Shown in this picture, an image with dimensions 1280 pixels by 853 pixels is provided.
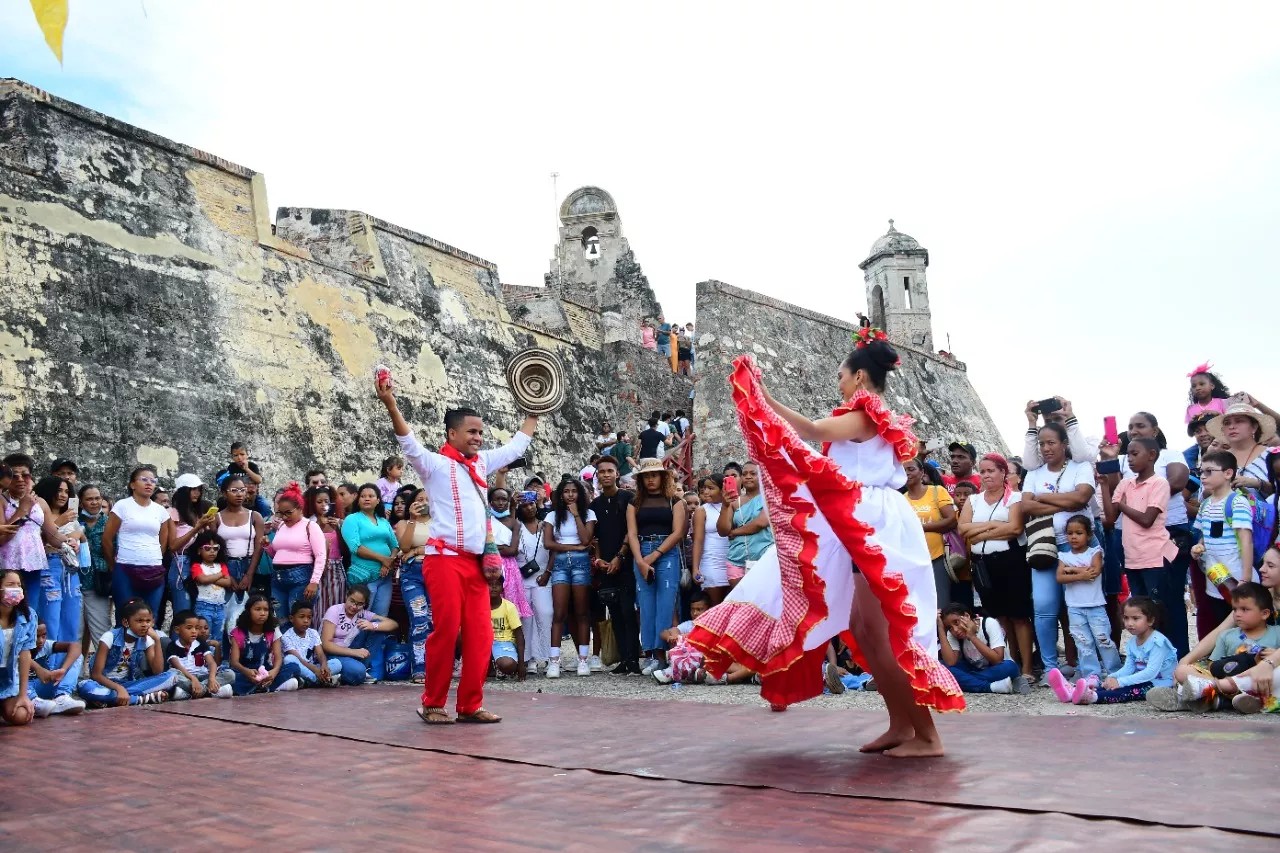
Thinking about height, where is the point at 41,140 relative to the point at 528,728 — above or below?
above

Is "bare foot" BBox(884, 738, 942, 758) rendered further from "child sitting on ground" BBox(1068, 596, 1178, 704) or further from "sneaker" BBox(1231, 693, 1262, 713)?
"child sitting on ground" BBox(1068, 596, 1178, 704)

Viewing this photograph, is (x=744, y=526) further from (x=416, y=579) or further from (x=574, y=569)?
(x=416, y=579)

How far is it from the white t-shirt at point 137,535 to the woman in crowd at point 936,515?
559 cm

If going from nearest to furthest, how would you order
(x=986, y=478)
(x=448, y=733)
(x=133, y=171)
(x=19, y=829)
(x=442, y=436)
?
(x=19, y=829) → (x=448, y=733) → (x=986, y=478) → (x=133, y=171) → (x=442, y=436)

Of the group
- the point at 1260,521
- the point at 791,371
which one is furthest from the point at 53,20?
the point at 791,371

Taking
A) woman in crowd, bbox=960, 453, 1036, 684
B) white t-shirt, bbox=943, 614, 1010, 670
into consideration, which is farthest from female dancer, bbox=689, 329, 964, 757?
woman in crowd, bbox=960, 453, 1036, 684

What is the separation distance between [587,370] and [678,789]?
17699 mm

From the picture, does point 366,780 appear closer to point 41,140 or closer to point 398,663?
point 398,663

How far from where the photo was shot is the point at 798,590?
441cm

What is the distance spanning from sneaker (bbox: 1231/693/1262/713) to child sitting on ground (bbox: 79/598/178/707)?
6.68 metres

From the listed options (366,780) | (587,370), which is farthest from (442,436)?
(366,780)

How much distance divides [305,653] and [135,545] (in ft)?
4.95

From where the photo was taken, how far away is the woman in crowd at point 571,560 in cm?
948

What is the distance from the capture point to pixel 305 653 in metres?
8.64
